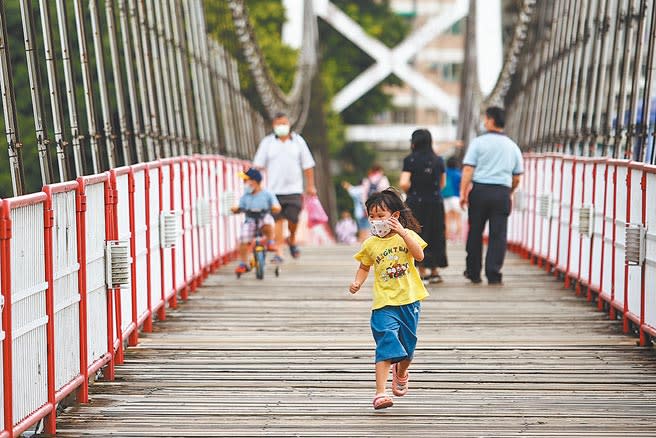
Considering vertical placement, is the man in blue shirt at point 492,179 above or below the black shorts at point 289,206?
above

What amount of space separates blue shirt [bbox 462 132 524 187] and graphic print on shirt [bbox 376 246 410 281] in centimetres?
585

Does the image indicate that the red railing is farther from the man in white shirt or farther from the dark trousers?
the man in white shirt

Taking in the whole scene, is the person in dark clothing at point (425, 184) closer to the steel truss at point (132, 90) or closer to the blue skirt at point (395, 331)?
the steel truss at point (132, 90)

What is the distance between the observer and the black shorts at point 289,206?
15656mm

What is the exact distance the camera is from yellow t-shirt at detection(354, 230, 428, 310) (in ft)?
24.1

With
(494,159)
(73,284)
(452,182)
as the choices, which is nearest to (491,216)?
(494,159)

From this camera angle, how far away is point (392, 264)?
735 centimetres

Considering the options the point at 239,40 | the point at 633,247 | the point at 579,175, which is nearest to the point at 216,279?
the point at 579,175

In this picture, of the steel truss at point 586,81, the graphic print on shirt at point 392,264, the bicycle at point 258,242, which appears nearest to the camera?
the graphic print on shirt at point 392,264

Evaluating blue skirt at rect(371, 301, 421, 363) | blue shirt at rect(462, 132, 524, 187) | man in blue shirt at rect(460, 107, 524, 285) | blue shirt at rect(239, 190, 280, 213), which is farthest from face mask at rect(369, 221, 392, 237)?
blue shirt at rect(239, 190, 280, 213)

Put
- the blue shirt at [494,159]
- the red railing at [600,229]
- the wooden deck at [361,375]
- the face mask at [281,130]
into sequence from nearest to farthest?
the wooden deck at [361,375]
the red railing at [600,229]
the blue shirt at [494,159]
the face mask at [281,130]

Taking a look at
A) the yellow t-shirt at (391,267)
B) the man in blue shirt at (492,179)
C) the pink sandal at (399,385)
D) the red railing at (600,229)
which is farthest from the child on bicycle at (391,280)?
the man in blue shirt at (492,179)

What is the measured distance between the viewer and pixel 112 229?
834 centimetres

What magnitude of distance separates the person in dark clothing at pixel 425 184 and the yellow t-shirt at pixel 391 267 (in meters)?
5.77
